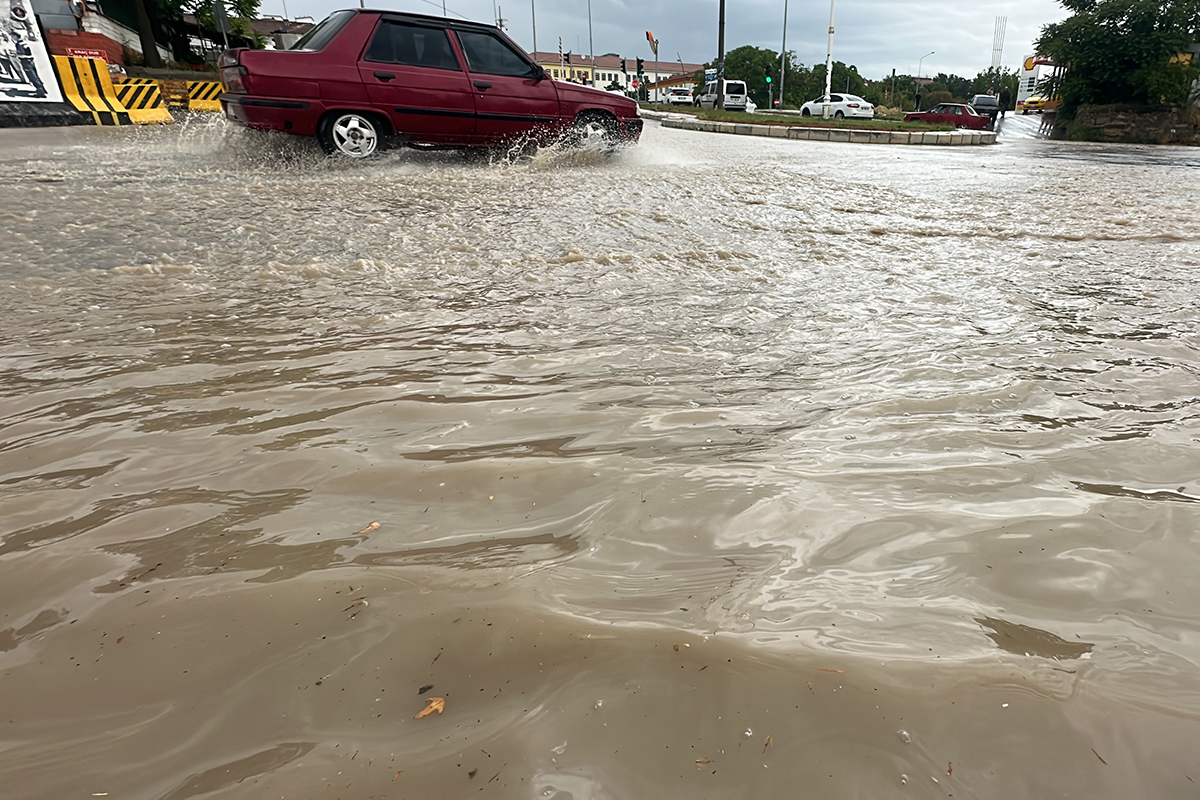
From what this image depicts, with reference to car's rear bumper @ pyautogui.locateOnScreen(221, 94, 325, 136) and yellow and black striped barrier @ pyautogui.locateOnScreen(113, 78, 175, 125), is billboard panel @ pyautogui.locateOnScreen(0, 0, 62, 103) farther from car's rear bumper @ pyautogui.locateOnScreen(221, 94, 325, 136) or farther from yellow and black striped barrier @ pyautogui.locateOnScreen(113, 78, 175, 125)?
car's rear bumper @ pyautogui.locateOnScreen(221, 94, 325, 136)

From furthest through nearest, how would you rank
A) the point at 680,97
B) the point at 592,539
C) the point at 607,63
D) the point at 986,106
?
the point at 607,63 < the point at 680,97 < the point at 986,106 < the point at 592,539

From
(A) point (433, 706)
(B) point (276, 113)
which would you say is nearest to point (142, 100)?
(B) point (276, 113)

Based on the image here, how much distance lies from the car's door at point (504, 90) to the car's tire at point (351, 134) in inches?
44.4

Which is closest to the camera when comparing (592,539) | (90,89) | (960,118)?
(592,539)

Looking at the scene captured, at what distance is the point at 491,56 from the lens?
7.49 metres

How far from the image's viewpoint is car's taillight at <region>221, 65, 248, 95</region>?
6388mm

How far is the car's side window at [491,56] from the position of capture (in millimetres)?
7375

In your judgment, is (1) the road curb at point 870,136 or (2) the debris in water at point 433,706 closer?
(2) the debris in water at point 433,706

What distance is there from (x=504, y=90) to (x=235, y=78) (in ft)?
8.94

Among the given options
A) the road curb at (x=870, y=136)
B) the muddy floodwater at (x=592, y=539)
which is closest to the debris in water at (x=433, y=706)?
the muddy floodwater at (x=592, y=539)

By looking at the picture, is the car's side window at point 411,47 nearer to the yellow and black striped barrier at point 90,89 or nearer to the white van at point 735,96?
the yellow and black striped barrier at point 90,89

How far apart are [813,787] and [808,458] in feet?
3.08

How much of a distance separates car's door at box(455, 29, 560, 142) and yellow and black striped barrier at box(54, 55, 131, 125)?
8.70m

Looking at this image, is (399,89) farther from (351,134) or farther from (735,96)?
(735,96)
